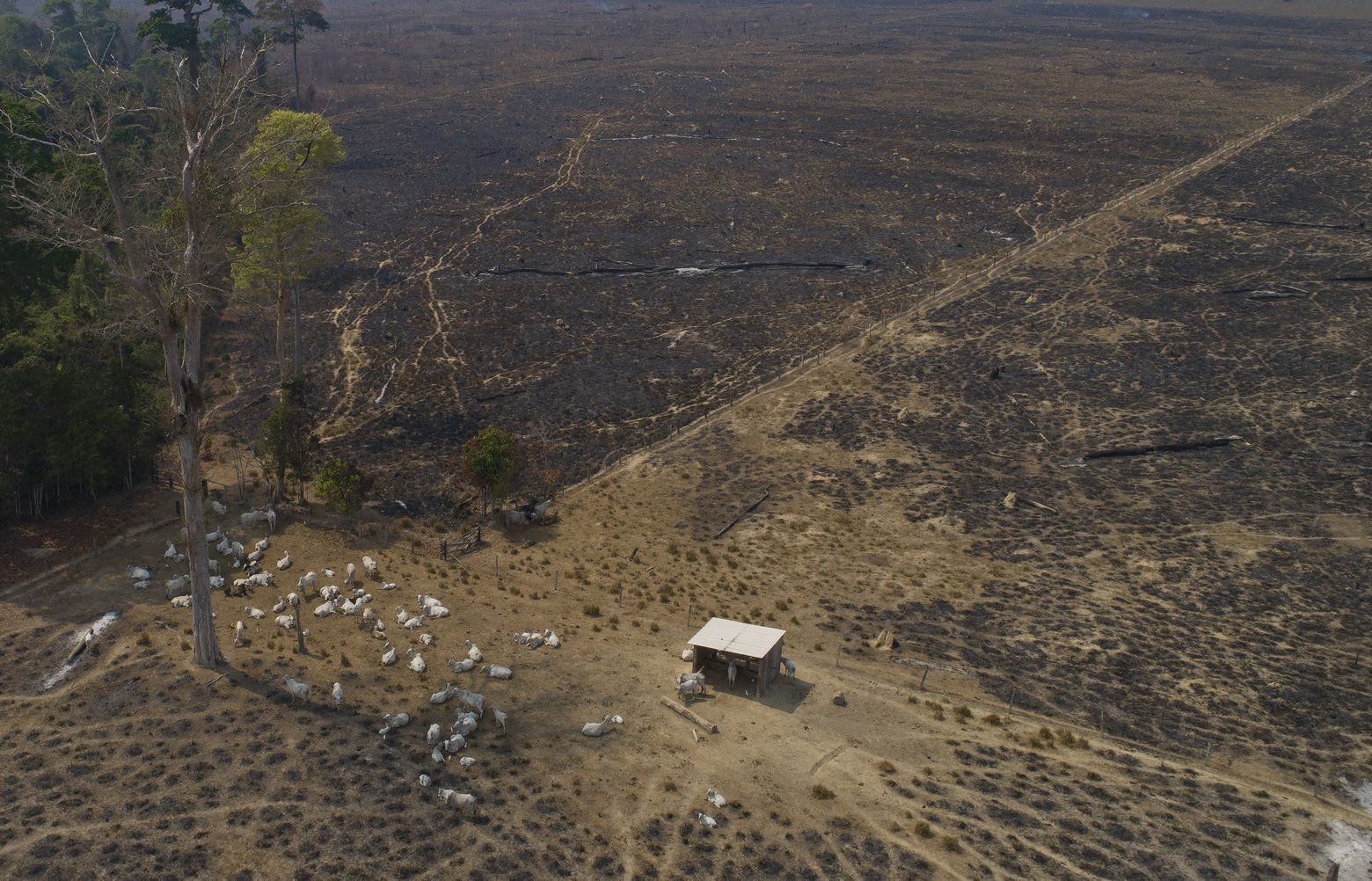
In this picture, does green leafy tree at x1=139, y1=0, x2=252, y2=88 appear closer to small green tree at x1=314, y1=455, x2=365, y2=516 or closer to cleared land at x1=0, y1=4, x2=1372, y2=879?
cleared land at x1=0, y1=4, x2=1372, y2=879

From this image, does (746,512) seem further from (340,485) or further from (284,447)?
(284,447)

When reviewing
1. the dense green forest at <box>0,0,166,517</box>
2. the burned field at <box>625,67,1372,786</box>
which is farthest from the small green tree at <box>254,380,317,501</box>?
the burned field at <box>625,67,1372,786</box>

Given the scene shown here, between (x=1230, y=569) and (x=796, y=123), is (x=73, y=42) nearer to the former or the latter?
(x=796, y=123)

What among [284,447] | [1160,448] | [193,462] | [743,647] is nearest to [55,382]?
[284,447]

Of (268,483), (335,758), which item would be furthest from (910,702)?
(268,483)

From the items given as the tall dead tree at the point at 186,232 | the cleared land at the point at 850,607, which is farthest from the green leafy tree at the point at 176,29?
the tall dead tree at the point at 186,232
